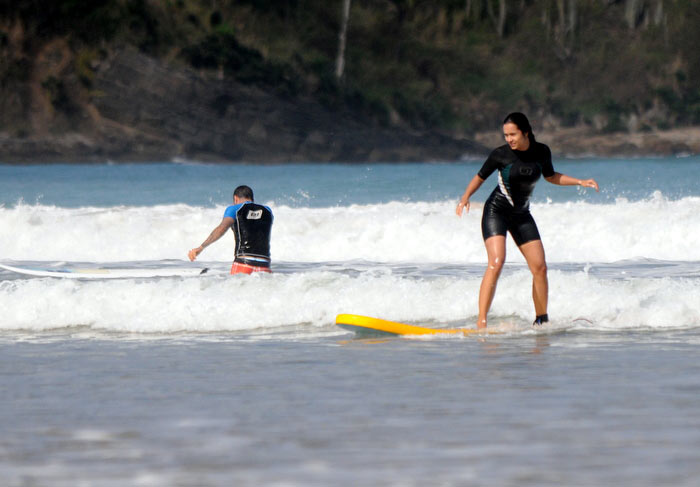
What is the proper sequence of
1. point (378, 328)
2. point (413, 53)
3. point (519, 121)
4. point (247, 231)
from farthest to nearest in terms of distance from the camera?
point (413, 53) < point (247, 231) < point (378, 328) < point (519, 121)

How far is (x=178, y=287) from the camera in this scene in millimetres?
10492

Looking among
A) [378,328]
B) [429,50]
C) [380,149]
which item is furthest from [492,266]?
[429,50]

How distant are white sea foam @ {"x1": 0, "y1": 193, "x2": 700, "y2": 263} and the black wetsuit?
30.5 ft

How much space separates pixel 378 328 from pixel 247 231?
6.51 feet

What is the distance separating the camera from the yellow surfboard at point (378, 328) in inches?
344

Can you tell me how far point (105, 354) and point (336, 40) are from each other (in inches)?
2875

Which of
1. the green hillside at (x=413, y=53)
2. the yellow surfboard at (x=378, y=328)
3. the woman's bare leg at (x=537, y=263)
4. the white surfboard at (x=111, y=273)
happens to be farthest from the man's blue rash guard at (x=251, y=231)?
the green hillside at (x=413, y=53)

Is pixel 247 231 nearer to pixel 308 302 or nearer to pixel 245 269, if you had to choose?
pixel 245 269

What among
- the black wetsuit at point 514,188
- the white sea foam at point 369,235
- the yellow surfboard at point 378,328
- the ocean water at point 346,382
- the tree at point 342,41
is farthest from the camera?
the tree at point 342,41

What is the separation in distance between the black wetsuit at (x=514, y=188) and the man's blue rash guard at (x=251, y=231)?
2.45m

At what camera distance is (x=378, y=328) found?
878cm

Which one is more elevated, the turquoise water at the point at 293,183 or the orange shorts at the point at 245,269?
the turquoise water at the point at 293,183

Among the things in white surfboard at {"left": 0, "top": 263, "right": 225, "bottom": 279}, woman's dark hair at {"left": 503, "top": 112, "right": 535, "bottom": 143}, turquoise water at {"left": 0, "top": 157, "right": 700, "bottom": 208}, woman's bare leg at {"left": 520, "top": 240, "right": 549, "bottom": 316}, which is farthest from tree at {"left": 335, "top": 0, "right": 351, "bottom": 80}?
woman's dark hair at {"left": 503, "top": 112, "right": 535, "bottom": 143}

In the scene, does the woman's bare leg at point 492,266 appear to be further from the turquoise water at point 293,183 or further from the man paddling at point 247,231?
the turquoise water at point 293,183
